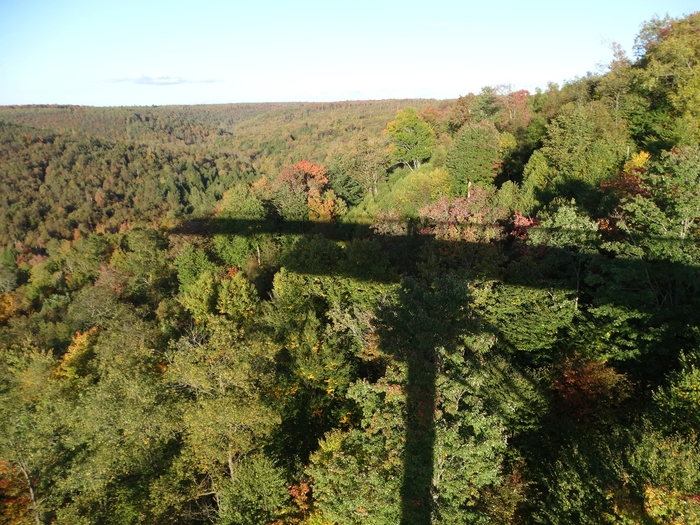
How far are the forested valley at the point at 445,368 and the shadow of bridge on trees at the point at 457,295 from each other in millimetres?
99

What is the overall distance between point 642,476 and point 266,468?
11.8 meters

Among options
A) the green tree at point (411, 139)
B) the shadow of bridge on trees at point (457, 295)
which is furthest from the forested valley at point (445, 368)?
the green tree at point (411, 139)

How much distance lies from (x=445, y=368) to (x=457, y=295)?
8.15 ft

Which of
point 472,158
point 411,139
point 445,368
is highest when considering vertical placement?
point 411,139

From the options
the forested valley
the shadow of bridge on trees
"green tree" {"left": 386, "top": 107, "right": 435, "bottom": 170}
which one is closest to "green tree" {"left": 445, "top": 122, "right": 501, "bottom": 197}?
the forested valley

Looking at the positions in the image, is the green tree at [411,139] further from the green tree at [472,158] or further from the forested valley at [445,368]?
the green tree at [472,158]

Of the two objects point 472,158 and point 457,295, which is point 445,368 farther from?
point 472,158

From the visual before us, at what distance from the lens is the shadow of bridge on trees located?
12062mm

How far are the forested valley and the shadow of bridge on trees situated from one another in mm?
99

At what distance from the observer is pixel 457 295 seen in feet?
45.3

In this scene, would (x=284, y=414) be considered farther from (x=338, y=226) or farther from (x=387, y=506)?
(x=338, y=226)

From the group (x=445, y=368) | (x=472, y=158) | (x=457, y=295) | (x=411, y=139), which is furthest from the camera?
(x=411, y=139)

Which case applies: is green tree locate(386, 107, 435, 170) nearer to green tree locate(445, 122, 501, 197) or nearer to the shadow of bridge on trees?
green tree locate(445, 122, 501, 197)

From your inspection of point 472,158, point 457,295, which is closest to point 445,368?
point 457,295
